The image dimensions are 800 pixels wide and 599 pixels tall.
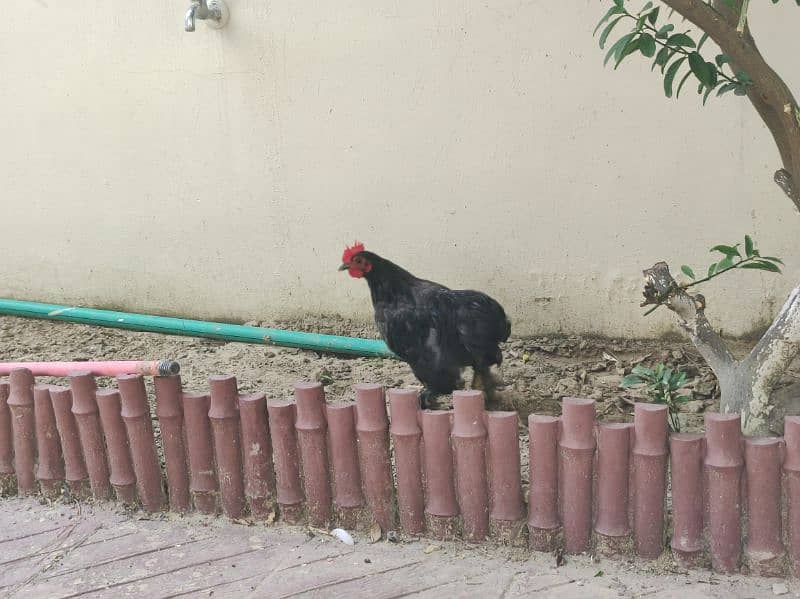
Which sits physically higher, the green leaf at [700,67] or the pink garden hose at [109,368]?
the green leaf at [700,67]

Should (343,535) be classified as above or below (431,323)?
below

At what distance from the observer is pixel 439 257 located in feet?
15.6

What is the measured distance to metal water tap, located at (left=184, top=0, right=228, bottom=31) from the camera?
4730mm

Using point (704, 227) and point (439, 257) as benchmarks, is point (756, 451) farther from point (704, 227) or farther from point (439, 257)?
point (439, 257)

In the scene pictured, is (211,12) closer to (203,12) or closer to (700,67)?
(203,12)

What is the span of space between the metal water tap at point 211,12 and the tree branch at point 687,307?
2907 millimetres

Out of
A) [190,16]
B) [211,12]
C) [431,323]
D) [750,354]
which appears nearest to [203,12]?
[211,12]

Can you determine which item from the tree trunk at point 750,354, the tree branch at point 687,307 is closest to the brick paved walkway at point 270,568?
the tree trunk at point 750,354

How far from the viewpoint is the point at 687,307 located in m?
3.04

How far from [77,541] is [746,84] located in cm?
267

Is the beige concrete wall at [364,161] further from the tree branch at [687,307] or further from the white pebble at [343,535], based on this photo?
the white pebble at [343,535]

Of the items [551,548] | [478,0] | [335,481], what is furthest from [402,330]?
[478,0]

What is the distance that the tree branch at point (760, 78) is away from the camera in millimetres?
2445

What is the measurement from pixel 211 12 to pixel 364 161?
1144 mm
